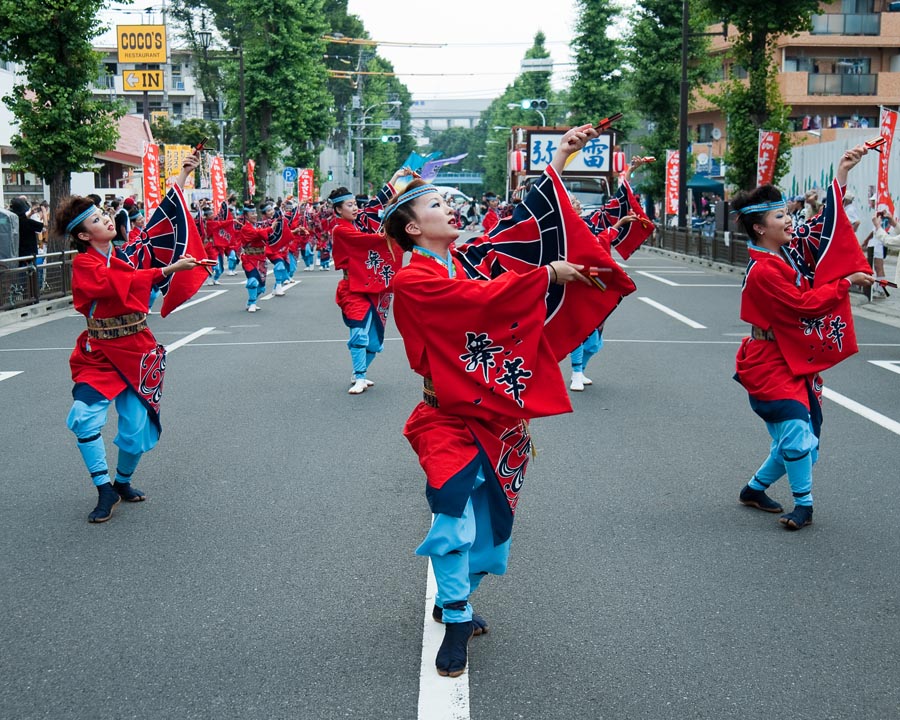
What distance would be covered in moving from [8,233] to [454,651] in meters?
14.9

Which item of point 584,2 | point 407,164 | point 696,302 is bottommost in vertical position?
point 696,302

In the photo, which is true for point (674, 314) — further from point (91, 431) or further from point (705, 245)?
point (705, 245)

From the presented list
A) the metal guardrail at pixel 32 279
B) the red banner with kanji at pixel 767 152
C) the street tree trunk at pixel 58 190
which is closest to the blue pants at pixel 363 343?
the metal guardrail at pixel 32 279

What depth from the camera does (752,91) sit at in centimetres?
2472

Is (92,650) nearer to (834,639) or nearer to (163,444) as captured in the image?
(834,639)

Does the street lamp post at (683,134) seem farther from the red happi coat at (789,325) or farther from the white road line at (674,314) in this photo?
the red happi coat at (789,325)

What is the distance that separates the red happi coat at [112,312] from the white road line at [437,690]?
2.51 meters

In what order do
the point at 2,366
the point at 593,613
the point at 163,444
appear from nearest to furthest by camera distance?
the point at 593,613 → the point at 163,444 → the point at 2,366

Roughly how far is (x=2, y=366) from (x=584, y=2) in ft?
147

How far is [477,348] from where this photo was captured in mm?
3592

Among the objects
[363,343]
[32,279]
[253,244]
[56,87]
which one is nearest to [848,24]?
[253,244]

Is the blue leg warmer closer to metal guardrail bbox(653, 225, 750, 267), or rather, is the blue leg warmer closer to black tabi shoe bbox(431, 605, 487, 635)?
black tabi shoe bbox(431, 605, 487, 635)

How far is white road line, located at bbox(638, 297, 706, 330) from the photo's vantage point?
1411 centimetres

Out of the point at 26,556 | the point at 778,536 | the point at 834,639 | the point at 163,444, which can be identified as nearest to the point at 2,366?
A: the point at 163,444
